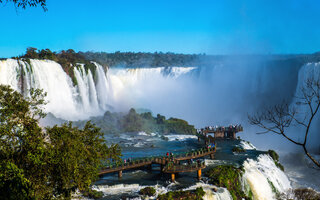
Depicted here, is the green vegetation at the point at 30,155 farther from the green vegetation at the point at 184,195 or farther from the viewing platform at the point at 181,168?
the viewing platform at the point at 181,168

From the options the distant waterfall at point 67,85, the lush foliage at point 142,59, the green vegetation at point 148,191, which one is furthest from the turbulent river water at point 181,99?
the lush foliage at point 142,59

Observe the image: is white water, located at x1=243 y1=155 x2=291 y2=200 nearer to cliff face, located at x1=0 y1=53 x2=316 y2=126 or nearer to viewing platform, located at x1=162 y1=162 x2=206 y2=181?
viewing platform, located at x1=162 y1=162 x2=206 y2=181

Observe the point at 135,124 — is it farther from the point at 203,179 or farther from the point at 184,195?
the point at 184,195

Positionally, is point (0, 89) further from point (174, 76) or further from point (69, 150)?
point (174, 76)

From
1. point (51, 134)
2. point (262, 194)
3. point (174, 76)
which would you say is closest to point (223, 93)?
point (174, 76)

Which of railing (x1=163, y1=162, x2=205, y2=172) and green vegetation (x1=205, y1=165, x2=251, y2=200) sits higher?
railing (x1=163, y1=162, x2=205, y2=172)

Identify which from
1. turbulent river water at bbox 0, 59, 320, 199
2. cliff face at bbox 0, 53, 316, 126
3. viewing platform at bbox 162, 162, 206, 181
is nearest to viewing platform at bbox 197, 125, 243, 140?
turbulent river water at bbox 0, 59, 320, 199

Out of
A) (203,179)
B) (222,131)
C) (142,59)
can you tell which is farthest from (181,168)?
(142,59)
